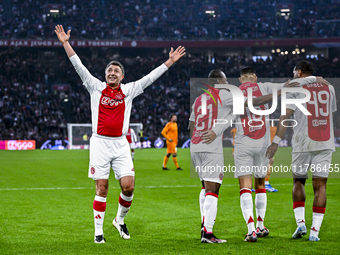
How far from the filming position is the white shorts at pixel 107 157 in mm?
5574

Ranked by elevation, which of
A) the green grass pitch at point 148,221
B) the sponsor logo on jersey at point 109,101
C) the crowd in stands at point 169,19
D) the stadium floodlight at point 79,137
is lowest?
the stadium floodlight at point 79,137

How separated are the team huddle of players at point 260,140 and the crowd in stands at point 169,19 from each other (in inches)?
1481

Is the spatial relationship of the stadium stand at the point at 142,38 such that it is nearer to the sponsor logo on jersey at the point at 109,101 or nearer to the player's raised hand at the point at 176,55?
the player's raised hand at the point at 176,55

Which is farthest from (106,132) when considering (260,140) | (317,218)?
(317,218)

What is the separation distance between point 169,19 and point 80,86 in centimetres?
1216

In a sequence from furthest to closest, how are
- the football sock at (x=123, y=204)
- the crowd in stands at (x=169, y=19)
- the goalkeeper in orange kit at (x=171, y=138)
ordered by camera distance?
the crowd in stands at (x=169, y=19)
the goalkeeper in orange kit at (x=171, y=138)
the football sock at (x=123, y=204)

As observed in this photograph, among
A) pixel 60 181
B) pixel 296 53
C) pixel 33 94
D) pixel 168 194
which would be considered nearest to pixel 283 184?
pixel 168 194

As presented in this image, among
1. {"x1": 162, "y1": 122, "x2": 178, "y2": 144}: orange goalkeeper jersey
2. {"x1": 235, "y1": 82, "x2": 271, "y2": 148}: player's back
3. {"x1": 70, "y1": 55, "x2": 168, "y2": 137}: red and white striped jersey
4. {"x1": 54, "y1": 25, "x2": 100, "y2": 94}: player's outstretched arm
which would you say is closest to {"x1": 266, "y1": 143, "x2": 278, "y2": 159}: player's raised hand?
{"x1": 235, "y1": 82, "x2": 271, "y2": 148}: player's back

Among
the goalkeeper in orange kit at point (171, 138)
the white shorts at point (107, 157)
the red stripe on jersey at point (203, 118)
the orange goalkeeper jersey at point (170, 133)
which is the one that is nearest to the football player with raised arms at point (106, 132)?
the white shorts at point (107, 157)

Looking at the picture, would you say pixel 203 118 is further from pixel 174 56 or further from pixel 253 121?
pixel 174 56

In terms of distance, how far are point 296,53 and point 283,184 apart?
34.3 m

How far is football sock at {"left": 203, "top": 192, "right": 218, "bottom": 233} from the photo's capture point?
5.38m

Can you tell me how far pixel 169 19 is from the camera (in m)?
45.2

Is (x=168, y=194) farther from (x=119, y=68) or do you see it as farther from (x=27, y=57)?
(x=27, y=57)
